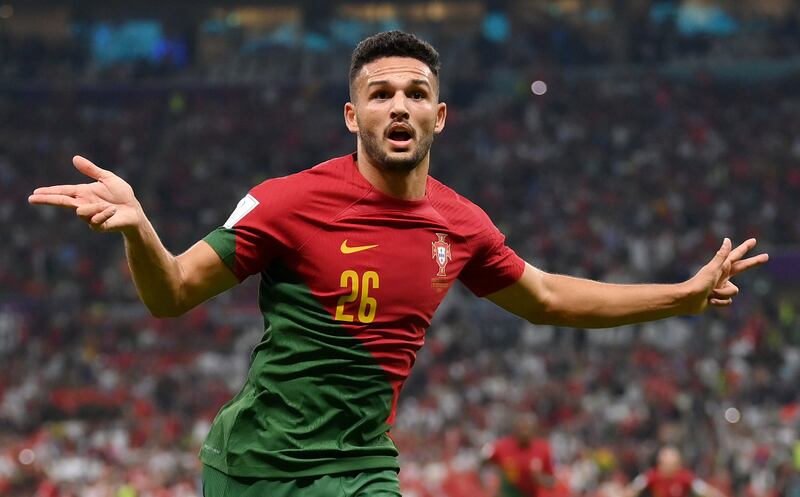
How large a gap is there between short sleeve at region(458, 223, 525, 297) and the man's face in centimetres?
41

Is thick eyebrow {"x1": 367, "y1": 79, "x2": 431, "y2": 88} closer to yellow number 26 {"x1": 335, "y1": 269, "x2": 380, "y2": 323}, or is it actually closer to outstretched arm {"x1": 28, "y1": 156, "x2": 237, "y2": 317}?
yellow number 26 {"x1": 335, "y1": 269, "x2": 380, "y2": 323}

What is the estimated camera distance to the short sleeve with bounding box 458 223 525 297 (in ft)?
13.4

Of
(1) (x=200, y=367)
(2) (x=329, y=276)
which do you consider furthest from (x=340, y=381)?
(1) (x=200, y=367)

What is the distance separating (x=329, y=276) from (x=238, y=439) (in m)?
0.51

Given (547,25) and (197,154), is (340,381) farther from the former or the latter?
(547,25)

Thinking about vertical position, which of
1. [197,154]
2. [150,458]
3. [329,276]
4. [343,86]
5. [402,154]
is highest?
[343,86]

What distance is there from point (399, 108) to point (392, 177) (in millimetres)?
229

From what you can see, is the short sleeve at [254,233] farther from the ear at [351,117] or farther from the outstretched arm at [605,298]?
the outstretched arm at [605,298]

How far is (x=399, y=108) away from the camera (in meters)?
3.67

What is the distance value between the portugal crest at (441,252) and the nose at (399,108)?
Answer: 0.39 m

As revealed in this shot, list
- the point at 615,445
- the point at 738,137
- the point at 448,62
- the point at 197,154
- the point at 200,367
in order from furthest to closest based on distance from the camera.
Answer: the point at 448,62, the point at 197,154, the point at 738,137, the point at 200,367, the point at 615,445

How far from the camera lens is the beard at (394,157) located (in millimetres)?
3711

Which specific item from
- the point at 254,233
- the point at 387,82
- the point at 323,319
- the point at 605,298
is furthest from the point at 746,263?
the point at 254,233

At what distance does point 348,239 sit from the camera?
3689 millimetres
